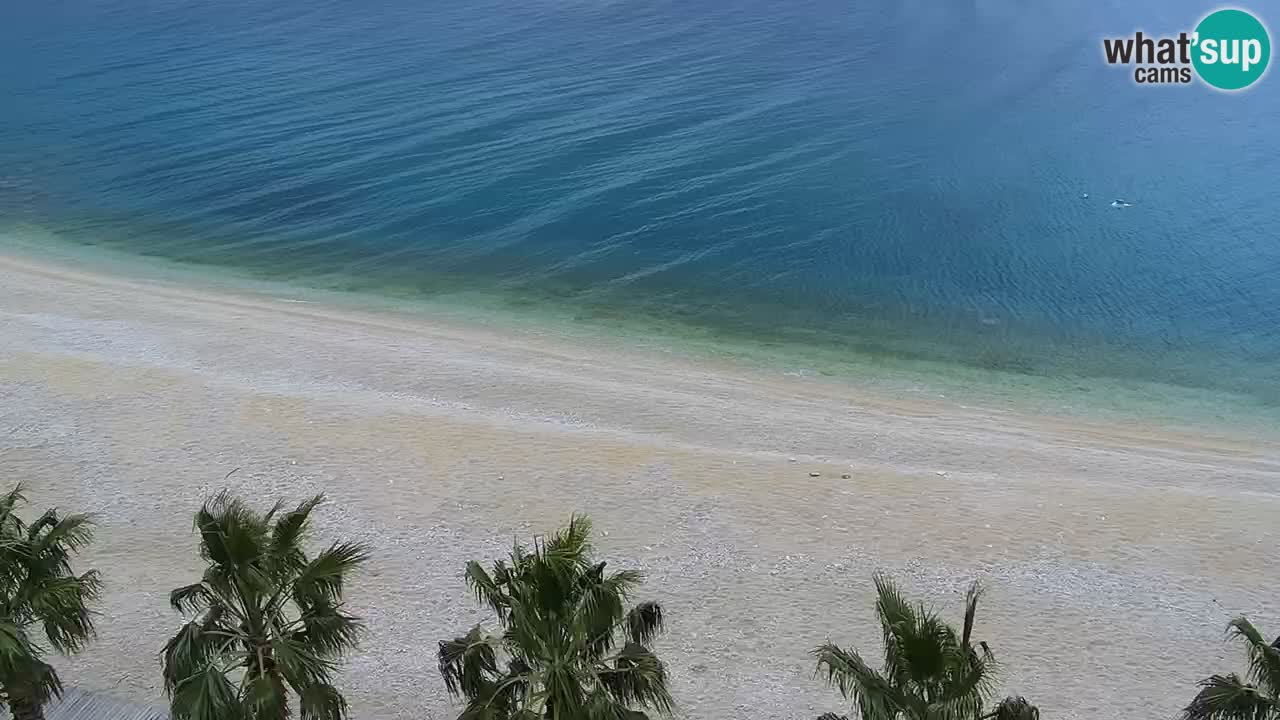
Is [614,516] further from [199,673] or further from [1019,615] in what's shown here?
[199,673]

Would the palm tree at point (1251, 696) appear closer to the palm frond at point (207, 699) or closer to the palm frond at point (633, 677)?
the palm frond at point (633, 677)

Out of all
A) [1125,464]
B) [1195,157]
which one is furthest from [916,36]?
[1125,464]

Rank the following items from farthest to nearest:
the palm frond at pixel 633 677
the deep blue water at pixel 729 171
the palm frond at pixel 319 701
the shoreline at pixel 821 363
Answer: the deep blue water at pixel 729 171 → the shoreline at pixel 821 363 → the palm frond at pixel 319 701 → the palm frond at pixel 633 677

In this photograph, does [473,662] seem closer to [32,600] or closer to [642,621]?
[642,621]

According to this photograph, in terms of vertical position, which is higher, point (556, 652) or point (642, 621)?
point (556, 652)

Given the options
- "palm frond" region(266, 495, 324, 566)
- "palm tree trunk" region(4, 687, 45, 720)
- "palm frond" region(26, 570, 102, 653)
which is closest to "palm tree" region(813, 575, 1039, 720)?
"palm frond" region(266, 495, 324, 566)

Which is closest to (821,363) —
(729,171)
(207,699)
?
(729,171)

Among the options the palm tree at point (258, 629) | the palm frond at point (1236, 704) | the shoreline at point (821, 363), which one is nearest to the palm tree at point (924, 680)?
the palm frond at point (1236, 704)
